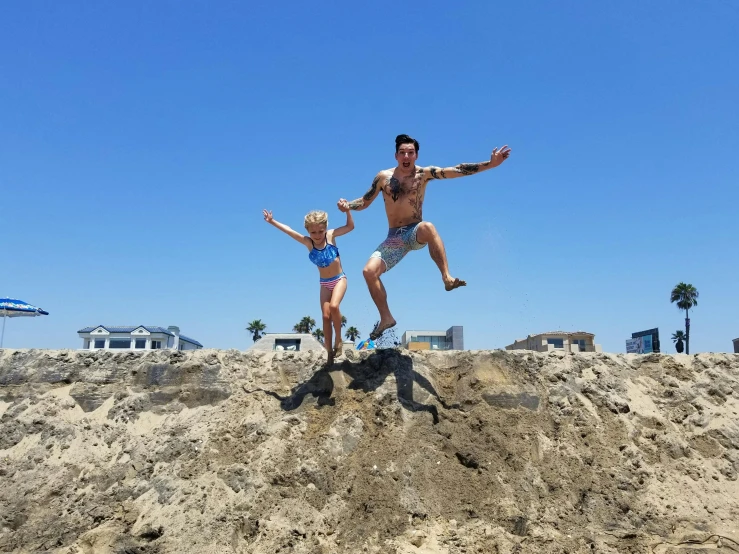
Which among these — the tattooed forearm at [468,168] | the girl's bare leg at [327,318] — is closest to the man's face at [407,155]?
the tattooed forearm at [468,168]

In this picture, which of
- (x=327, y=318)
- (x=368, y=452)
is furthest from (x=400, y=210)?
(x=368, y=452)

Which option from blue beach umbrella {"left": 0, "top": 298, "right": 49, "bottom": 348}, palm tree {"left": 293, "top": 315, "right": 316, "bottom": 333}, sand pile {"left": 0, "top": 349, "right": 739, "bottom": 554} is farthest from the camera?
palm tree {"left": 293, "top": 315, "right": 316, "bottom": 333}

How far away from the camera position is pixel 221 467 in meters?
5.23

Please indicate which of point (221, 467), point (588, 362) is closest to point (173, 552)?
point (221, 467)

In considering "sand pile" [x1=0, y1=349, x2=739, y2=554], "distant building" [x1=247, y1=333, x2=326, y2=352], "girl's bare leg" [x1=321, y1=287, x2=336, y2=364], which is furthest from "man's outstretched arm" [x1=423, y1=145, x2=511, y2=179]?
"distant building" [x1=247, y1=333, x2=326, y2=352]

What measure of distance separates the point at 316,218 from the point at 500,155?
2.17 meters

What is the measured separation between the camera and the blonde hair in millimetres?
6043

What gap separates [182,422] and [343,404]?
183cm

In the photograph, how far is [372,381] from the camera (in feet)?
19.9

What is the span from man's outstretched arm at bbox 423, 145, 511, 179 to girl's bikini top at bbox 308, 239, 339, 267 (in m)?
1.46

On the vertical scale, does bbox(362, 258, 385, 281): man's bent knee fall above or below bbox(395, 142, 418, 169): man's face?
below

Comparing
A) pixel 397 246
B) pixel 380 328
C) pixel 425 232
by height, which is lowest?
pixel 380 328

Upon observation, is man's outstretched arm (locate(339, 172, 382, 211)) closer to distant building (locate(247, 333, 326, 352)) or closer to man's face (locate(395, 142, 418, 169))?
man's face (locate(395, 142, 418, 169))

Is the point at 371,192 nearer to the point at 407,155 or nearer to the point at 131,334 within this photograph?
the point at 407,155
